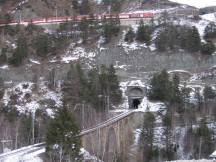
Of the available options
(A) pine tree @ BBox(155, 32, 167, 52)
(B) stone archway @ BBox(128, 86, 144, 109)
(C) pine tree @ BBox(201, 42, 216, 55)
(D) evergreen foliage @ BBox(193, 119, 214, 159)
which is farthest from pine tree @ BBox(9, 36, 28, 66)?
(D) evergreen foliage @ BBox(193, 119, 214, 159)

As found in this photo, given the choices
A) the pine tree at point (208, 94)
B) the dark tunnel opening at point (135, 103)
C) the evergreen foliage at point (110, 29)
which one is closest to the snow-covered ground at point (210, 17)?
the evergreen foliage at point (110, 29)

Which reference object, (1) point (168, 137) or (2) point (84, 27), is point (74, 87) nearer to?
(2) point (84, 27)

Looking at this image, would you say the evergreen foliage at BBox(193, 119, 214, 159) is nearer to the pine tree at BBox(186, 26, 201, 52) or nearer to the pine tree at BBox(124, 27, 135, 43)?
the pine tree at BBox(186, 26, 201, 52)

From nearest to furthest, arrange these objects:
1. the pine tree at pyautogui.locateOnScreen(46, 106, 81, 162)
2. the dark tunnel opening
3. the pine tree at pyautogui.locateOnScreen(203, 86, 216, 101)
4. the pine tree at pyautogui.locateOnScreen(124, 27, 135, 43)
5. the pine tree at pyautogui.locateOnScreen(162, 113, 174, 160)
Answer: the pine tree at pyautogui.locateOnScreen(46, 106, 81, 162) → the pine tree at pyautogui.locateOnScreen(162, 113, 174, 160) → the pine tree at pyautogui.locateOnScreen(203, 86, 216, 101) → the dark tunnel opening → the pine tree at pyautogui.locateOnScreen(124, 27, 135, 43)

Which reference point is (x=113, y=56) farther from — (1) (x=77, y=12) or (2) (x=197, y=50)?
(1) (x=77, y=12)

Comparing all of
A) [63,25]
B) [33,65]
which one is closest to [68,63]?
[33,65]

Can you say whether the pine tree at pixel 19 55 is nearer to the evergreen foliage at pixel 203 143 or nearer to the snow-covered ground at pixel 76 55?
the snow-covered ground at pixel 76 55
